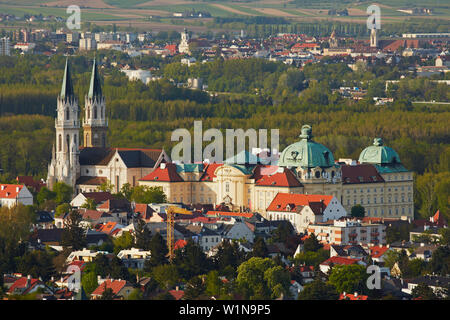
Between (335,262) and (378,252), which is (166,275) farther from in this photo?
(378,252)

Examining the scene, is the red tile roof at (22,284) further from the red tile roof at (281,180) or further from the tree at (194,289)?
the red tile roof at (281,180)

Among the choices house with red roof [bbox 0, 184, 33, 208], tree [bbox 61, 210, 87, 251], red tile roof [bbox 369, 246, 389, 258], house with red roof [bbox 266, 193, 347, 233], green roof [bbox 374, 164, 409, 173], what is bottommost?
house with red roof [bbox 0, 184, 33, 208]

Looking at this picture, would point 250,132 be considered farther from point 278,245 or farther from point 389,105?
point 278,245

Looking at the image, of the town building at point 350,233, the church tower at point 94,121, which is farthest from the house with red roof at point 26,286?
the church tower at point 94,121

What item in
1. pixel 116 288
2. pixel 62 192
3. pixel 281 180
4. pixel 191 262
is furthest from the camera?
pixel 62 192

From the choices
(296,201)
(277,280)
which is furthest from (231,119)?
(277,280)

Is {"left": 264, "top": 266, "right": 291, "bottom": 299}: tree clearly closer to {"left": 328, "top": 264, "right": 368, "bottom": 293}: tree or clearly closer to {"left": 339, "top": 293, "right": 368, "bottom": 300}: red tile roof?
{"left": 328, "top": 264, "right": 368, "bottom": 293}: tree

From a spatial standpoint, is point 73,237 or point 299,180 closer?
point 73,237

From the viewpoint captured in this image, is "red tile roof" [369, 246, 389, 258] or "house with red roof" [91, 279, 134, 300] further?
"red tile roof" [369, 246, 389, 258]

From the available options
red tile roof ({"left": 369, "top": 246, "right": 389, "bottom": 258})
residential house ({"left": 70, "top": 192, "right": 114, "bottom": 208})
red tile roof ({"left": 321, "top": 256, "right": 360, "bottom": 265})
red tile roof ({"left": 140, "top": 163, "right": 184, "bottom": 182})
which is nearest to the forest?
red tile roof ({"left": 140, "top": 163, "right": 184, "bottom": 182})
